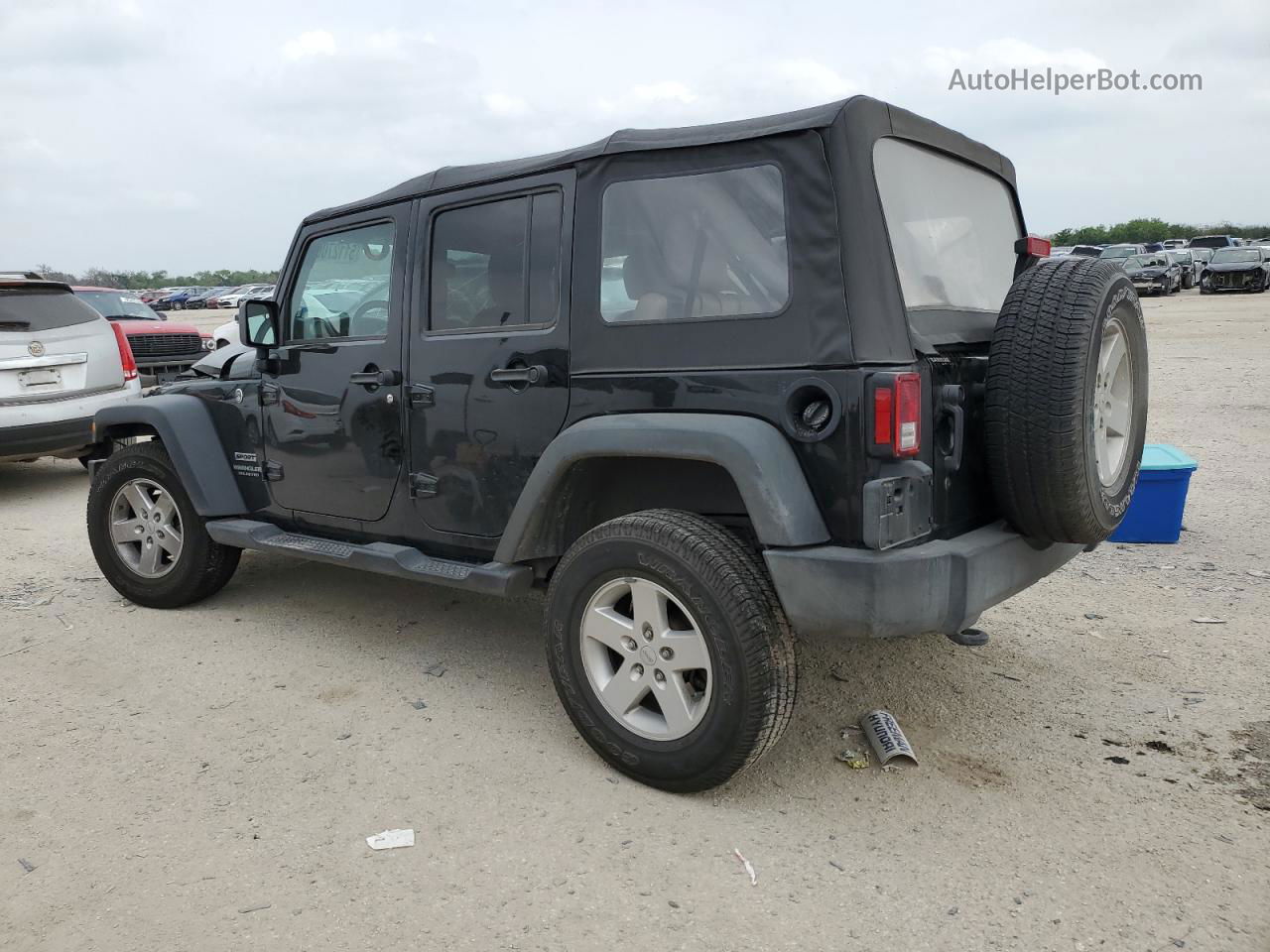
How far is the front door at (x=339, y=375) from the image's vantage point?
3.91 metres

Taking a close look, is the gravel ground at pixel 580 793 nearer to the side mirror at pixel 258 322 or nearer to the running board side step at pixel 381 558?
the running board side step at pixel 381 558

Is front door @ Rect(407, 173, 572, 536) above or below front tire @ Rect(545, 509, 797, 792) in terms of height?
above

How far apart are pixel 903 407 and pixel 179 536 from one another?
373 cm

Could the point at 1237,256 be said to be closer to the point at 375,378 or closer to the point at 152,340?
the point at 152,340

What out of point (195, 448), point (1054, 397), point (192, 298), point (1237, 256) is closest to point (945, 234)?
point (1054, 397)

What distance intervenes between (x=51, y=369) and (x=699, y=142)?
6.67 metres

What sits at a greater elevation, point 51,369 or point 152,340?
point 152,340

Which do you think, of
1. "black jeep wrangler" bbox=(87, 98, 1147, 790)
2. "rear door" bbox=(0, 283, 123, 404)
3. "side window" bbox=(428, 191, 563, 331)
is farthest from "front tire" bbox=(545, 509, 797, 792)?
"rear door" bbox=(0, 283, 123, 404)

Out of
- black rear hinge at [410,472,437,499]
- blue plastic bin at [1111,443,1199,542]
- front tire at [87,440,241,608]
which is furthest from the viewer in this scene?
blue plastic bin at [1111,443,1199,542]

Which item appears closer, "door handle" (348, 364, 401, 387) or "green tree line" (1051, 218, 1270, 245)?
"door handle" (348, 364, 401, 387)

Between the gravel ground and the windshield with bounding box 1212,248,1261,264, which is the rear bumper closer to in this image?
the gravel ground

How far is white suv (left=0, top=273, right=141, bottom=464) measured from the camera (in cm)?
737

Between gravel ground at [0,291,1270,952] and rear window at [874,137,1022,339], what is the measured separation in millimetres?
1485

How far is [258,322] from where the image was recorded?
14.4 ft
